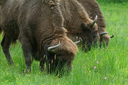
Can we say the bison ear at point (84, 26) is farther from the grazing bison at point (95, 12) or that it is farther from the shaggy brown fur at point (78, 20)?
the grazing bison at point (95, 12)

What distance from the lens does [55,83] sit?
434 centimetres

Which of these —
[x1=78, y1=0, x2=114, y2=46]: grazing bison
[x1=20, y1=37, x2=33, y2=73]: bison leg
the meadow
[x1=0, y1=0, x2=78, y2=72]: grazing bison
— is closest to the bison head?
[x1=0, y1=0, x2=78, y2=72]: grazing bison

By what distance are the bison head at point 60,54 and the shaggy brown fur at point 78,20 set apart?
306 cm

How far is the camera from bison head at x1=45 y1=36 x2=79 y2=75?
4652mm

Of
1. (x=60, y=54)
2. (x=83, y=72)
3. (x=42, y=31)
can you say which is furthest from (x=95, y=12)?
(x=60, y=54)

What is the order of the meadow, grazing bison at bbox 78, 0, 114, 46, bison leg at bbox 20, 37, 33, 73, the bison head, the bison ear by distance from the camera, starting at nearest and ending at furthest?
the meadow < the bison head < bison leg at bbox 20, 37, 33, 73 < the bison ear < grazing bison at bbox 78, 0, 114, 46

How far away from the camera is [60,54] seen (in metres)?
4.73

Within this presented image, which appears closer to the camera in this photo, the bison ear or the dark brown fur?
the bison ear

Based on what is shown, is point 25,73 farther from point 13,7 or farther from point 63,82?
point 13,7

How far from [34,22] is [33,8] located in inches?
15.1

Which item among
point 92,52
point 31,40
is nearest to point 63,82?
point 31,40

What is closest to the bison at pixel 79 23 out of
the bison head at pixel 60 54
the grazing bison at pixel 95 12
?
the grazing bison at pixel 95 12

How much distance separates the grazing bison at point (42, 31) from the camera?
186 inches

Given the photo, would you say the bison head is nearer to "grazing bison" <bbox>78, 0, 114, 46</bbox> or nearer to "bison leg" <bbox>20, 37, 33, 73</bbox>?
"bison leg" <bbox>20, 37, 33, 73</bbox>
